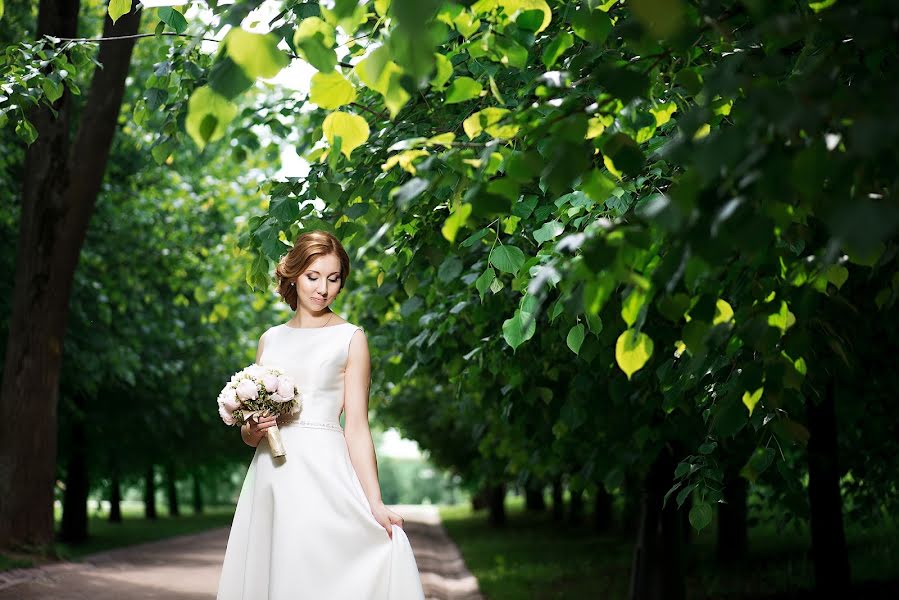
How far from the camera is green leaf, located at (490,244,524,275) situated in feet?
12.8

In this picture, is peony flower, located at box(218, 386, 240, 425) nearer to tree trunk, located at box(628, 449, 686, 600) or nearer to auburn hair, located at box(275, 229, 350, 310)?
auburn hair, located at box(275, 229, 350, 310)

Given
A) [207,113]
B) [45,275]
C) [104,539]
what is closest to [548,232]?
[207,113]

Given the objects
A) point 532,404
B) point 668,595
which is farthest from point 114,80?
point 668,595

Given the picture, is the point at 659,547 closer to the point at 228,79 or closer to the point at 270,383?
the point at 270,383

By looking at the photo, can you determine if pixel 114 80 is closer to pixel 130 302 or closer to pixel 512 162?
pixel 130 302

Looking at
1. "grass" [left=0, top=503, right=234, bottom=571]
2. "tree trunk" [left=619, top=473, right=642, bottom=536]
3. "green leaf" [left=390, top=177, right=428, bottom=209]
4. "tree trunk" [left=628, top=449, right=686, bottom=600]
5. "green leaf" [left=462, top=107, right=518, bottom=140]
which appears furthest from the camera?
"grass" [left=0, top=503, right=234, bottom=571]

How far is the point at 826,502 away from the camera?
9.93 m

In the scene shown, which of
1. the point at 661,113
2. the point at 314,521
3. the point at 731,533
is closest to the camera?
the point at 661,113

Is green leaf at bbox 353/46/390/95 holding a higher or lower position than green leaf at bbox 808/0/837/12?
lower

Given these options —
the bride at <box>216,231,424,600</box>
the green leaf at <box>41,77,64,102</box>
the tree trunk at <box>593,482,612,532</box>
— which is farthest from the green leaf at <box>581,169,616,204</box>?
the tree trunk at <box>593,482,612,532</box>

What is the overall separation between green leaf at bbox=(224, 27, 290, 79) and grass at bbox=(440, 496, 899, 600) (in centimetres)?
756

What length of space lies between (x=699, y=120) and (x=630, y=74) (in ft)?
0.78

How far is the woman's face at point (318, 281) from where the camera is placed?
4.69 metres

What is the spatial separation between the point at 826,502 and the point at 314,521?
22.8 ft
